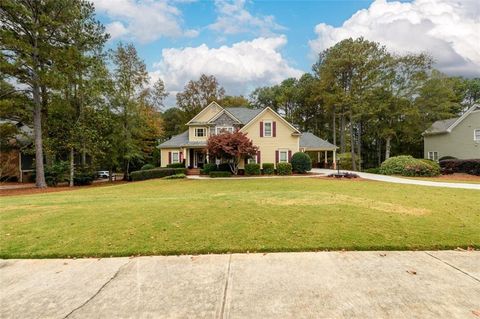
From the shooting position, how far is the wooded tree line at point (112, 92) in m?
18.4

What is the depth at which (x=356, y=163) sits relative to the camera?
110 ft

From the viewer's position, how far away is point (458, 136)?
95.0 ft

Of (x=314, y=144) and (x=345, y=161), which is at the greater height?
(x=314, y=144)

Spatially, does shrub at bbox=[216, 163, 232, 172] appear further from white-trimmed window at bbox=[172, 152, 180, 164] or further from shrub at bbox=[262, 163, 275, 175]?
white-trimmed window at bbox=[172, 152, 180, 164]

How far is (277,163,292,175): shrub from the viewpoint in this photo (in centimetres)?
2377

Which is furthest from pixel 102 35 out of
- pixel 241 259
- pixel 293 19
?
pixel 241 259

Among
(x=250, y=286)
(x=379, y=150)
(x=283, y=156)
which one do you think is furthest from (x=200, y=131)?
(x=250, y=286)

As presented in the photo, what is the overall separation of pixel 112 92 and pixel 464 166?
105 ft

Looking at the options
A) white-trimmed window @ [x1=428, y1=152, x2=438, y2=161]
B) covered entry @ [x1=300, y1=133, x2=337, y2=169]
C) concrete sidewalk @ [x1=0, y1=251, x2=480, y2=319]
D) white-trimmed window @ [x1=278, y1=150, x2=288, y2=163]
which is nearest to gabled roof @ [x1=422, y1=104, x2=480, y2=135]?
white-trimmed window @ [x1=428, y1=152, x2=438, y2=161]

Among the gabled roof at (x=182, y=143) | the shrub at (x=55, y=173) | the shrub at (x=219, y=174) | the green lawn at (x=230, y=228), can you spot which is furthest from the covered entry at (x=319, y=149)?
the green lawn at (x=230, y=228)

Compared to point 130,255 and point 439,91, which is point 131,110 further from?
point 439,91

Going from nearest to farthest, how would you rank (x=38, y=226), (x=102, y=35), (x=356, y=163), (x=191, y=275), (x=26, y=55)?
(x=191, y=275) < (x=38, y=226) < (x=26, y=55) < (x=102, y=35) < (x=356, y=163)

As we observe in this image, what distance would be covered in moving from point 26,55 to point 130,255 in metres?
20.1

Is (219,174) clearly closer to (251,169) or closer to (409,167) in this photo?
(251,169)
